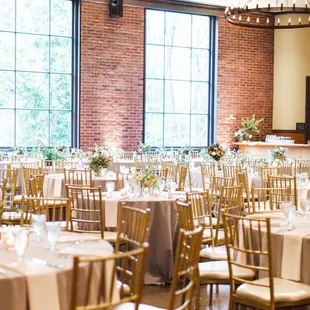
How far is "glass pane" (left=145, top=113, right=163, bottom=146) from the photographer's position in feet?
51.1

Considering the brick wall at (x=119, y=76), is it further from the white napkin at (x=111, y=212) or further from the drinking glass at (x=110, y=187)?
the white napkin at (x=111, y=212)

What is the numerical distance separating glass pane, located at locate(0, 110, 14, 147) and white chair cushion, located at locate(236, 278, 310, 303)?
9.77 meters

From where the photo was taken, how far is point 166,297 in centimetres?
667

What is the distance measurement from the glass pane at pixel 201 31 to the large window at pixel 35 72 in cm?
321

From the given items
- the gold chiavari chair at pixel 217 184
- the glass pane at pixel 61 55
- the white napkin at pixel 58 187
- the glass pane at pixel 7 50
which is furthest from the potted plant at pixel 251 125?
the white napkin at pixel 58 187

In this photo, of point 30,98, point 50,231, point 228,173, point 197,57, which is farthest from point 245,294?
point 197,57

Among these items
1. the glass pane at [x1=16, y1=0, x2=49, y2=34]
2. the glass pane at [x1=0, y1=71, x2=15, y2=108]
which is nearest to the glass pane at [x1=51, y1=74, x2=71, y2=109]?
the glass pane at [x1=0, y1=71, x2=15, y2=108]

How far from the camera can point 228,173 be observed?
35.5ft

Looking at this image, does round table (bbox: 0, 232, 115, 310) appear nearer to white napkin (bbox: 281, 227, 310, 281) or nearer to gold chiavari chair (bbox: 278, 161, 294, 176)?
white napkin (bbox: 281, 227, 310, 281)

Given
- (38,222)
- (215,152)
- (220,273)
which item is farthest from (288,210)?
(215,152)

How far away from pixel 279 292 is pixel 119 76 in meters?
10.6

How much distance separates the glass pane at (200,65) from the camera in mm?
16297

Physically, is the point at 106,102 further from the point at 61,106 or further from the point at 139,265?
the point at 139,265

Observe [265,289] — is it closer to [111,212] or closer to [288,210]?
[288,210]
